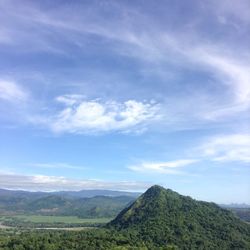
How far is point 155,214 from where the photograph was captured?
194625 millimetres

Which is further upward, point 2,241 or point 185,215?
point 185,215

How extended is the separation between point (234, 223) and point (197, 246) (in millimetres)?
A: 42263

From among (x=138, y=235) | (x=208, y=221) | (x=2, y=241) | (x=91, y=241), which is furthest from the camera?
(x=208, y=221)

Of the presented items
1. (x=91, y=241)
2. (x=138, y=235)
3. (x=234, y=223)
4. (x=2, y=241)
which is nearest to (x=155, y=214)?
(x=138, y=235)

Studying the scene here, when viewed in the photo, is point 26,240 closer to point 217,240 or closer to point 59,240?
point 59,240

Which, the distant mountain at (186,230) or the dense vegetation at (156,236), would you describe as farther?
the distant mountain at (186,230)

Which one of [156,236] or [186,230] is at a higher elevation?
[186,230]

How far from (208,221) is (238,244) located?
2506 cm

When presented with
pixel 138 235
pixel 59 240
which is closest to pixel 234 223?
pixel 138 235

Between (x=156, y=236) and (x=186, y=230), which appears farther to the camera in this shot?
(x=186, y=230)

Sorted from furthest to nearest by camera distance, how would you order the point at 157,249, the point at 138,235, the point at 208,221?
1. the point at 208,221
2. the point at 138,235
3. the point at 157,249

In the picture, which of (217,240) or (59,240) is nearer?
(59,240)

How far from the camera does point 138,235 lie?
169250 millimetres

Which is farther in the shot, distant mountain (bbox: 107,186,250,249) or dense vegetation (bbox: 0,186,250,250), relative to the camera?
distant mountain (bbox: 107,186,250,249)
